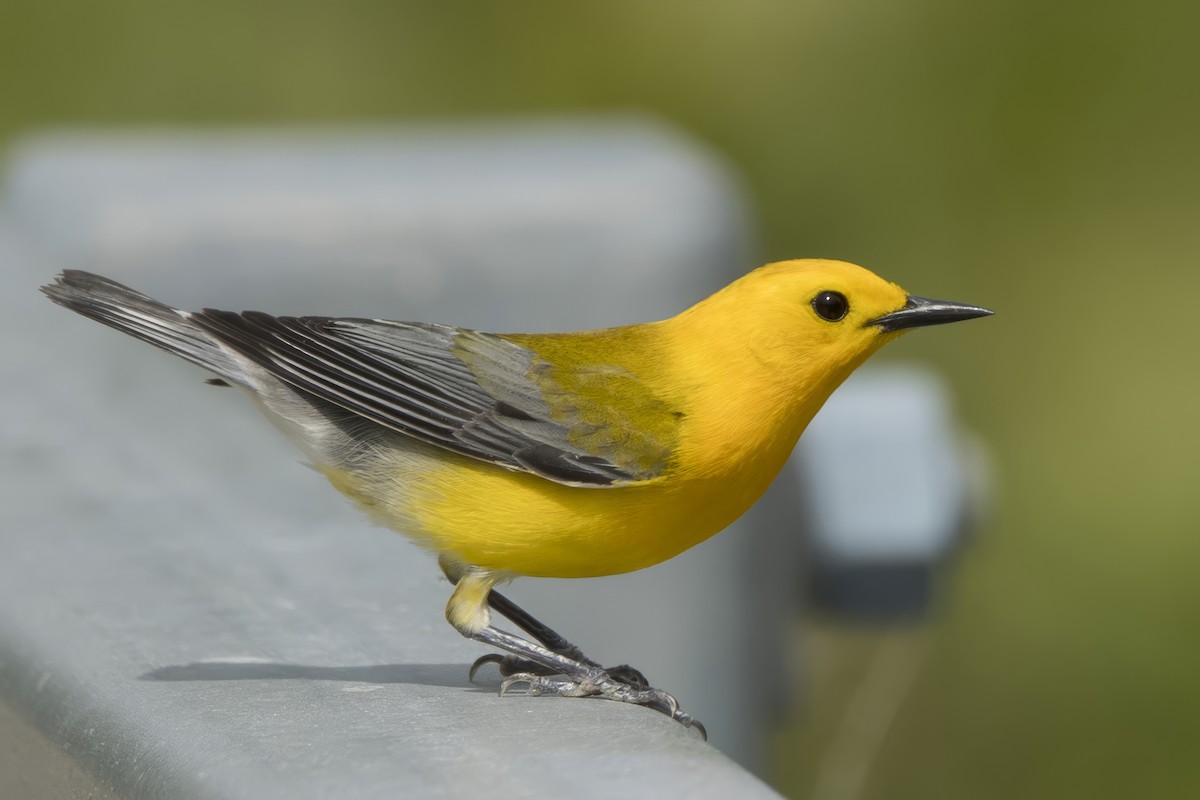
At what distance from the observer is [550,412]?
3396 millimetres

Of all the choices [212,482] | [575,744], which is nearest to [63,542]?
[212,482]

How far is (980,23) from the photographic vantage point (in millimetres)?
7859

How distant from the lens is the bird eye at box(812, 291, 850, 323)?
10.8 feet

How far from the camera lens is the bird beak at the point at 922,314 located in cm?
327

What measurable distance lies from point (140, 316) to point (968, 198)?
5.09 m

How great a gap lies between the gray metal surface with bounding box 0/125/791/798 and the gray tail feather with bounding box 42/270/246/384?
0.25m

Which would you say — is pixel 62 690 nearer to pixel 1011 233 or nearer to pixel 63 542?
pixel 63 542

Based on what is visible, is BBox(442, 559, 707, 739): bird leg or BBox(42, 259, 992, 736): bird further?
BBox(42, 259, 992, 736): bird

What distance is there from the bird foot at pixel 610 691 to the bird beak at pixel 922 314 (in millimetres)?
838

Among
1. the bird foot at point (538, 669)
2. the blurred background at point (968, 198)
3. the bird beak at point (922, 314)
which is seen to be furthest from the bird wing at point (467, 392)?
the blurred background at point (968, 198)

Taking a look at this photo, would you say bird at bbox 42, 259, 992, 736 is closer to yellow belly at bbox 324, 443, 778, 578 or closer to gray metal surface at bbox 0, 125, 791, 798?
yellow belly at bbox 324, 443, 778, 578

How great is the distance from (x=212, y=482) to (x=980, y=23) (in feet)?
17.6

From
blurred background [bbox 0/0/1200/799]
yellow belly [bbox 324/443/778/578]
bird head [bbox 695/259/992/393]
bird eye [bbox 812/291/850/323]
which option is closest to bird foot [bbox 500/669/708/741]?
yellow belly [bbox 324/443/778/578]

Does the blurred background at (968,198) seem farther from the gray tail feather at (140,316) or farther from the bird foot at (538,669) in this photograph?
the gray tail feather at (140,316)
